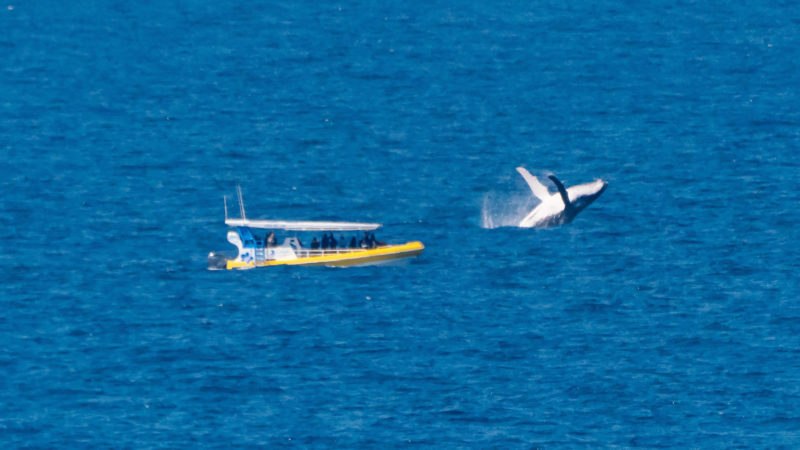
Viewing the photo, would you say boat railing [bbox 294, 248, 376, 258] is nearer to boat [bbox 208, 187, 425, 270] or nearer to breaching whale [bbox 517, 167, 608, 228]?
boat [bbox 208, 187, 425, 270]

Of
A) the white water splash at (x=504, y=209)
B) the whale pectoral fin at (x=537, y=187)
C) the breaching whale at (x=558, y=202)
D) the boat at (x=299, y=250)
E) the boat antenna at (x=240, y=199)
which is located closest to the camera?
the boat at (x=299, y=250)

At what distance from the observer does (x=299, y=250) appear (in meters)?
148

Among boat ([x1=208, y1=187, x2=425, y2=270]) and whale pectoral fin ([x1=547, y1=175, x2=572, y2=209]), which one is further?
whale pectoral fin ([x1=547, y1=175, x2=572, y2=209])

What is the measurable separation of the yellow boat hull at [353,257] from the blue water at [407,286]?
0.94m

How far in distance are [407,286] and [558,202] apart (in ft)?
68.4

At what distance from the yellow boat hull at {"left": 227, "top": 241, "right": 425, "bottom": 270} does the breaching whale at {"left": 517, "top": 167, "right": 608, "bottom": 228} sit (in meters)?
14.3

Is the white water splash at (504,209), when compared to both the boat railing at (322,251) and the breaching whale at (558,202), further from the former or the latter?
the boat railing at (322,251)

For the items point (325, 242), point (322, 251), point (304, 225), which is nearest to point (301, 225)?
point (304, 225)

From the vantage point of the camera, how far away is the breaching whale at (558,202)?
157250 millimetres

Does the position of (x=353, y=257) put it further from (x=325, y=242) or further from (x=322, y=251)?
(x=325, y=242)

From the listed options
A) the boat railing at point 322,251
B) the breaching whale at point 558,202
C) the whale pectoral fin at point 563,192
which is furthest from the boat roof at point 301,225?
the breaching whale at point 558,202

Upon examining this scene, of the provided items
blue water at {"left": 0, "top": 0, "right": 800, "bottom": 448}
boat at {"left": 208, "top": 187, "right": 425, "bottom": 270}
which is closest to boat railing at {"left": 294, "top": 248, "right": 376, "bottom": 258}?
boat at {"left": 208, "top": 187, "right": 425, "bottom": 270}

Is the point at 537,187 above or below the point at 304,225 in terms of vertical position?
above

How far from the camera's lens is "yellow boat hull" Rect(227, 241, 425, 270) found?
146m
